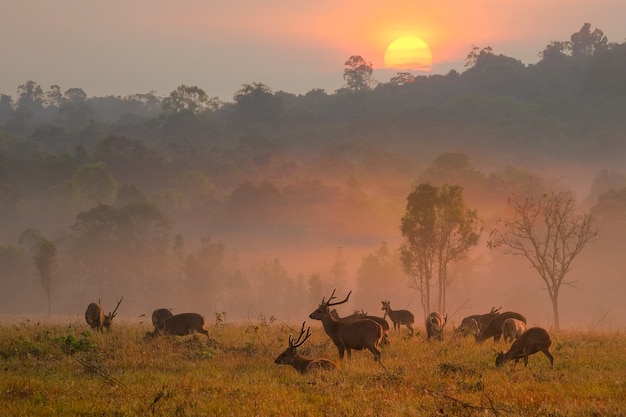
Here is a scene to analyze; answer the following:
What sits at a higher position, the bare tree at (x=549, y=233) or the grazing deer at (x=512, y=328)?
the bare tree at (x=549, y=233)

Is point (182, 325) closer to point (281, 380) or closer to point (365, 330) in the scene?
point (365, 330)

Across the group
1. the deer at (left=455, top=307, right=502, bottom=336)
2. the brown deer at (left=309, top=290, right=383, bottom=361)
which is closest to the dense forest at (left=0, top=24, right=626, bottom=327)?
the deer at (left=455, top=307, right=502, bottom=336)

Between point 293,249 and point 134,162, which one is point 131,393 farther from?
point 134,162

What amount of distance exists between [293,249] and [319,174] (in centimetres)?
3263

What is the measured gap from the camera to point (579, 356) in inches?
886

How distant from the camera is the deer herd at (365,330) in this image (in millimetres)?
20250

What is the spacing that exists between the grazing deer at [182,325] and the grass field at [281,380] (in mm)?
995

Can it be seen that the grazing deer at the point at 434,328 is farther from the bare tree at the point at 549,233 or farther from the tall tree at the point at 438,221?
the tall tree at the point at 438,221

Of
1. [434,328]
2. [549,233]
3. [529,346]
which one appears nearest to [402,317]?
[434,328]

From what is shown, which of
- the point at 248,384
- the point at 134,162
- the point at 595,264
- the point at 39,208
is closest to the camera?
the point at 248,384

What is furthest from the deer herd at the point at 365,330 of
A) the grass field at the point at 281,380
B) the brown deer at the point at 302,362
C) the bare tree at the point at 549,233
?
the bare tree at the point at 549,233

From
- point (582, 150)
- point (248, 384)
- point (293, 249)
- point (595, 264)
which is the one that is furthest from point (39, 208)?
point (582, 150)

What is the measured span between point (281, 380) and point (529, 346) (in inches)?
268

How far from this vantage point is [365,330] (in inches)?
846
